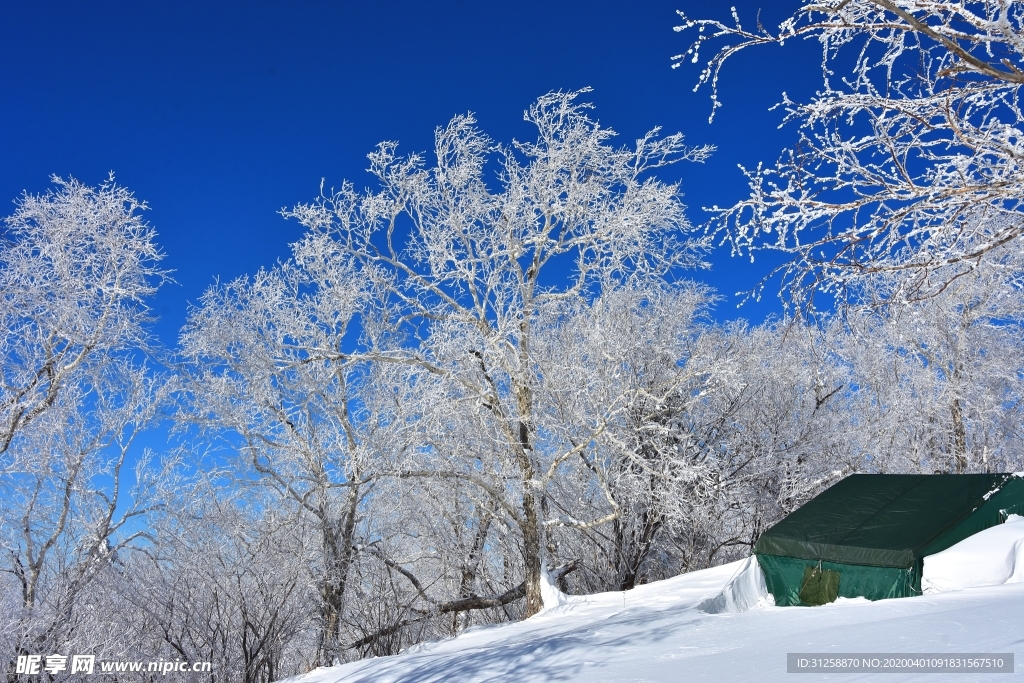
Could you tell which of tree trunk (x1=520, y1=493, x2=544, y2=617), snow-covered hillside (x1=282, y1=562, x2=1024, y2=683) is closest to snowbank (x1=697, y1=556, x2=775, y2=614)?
snow-covered hillside (x1=282, y1=562, x2=1024, y2=683)

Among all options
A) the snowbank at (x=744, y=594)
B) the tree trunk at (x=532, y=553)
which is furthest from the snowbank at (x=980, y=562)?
the tree trunk at (x=532, y=553)

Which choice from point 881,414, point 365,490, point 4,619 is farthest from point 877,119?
point 881,414

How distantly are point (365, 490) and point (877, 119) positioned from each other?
9.80 m

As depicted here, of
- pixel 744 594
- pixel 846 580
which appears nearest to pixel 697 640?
pixel 744 594

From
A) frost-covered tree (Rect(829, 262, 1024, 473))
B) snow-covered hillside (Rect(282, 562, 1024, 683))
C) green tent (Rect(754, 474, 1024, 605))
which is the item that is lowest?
snow-covered hillside (Rect(282, 562, 1024, 683))

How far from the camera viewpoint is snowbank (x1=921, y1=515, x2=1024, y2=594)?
6398mm

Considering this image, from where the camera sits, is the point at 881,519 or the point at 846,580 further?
the point at 881,519

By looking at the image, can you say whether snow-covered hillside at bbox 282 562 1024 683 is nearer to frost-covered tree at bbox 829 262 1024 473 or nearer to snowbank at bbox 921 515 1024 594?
snowbank at bbox 921 515 1024 594

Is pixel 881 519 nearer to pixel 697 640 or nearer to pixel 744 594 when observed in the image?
pixel 744 594

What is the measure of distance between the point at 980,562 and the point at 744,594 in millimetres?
2376

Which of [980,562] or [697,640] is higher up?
[980,562]

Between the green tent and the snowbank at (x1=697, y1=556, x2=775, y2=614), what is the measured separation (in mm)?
97

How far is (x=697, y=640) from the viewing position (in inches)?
225

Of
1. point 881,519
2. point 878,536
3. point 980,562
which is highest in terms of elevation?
point 881,519
